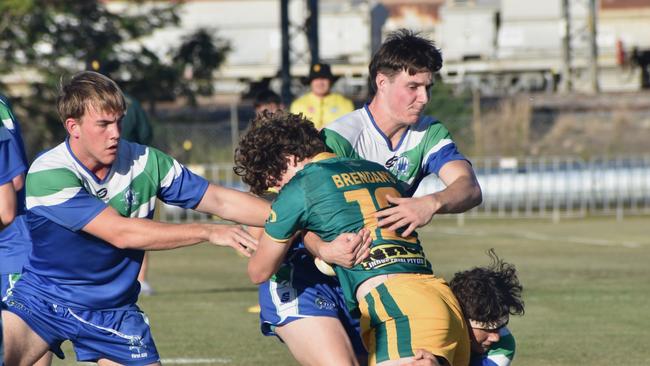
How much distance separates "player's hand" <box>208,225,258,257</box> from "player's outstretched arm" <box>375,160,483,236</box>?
605 mm

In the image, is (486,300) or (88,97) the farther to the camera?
(486,300)

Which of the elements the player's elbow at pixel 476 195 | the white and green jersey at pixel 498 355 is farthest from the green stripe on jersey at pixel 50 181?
the white and green jersey at pixel 498 355

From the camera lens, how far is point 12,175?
6.06 m

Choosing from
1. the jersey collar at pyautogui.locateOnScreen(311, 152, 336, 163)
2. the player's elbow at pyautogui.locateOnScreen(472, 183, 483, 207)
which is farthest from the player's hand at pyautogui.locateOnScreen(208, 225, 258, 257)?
the player's elbow at pyautogui.locateOnScreen(472, 183, 483, 207)

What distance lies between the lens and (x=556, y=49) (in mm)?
49000

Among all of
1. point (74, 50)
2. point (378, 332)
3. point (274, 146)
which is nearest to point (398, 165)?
point (274, 146)

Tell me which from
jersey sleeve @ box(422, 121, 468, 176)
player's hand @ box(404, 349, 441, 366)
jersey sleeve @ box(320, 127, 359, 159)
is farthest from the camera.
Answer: jersey sleeve @ box(422, 121, 468, 176)

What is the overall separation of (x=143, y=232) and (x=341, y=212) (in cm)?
96

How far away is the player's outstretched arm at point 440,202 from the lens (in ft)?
18.0

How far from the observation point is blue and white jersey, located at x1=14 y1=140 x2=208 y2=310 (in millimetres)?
5914

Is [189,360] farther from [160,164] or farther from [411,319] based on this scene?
[411,319]

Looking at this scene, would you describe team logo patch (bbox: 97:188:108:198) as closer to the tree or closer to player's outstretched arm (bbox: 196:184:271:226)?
player's outstretched arm (bbox: 196:184:271:226)

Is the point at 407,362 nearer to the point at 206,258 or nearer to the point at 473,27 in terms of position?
the point at 206,258

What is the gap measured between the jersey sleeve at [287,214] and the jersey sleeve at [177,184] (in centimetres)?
80
